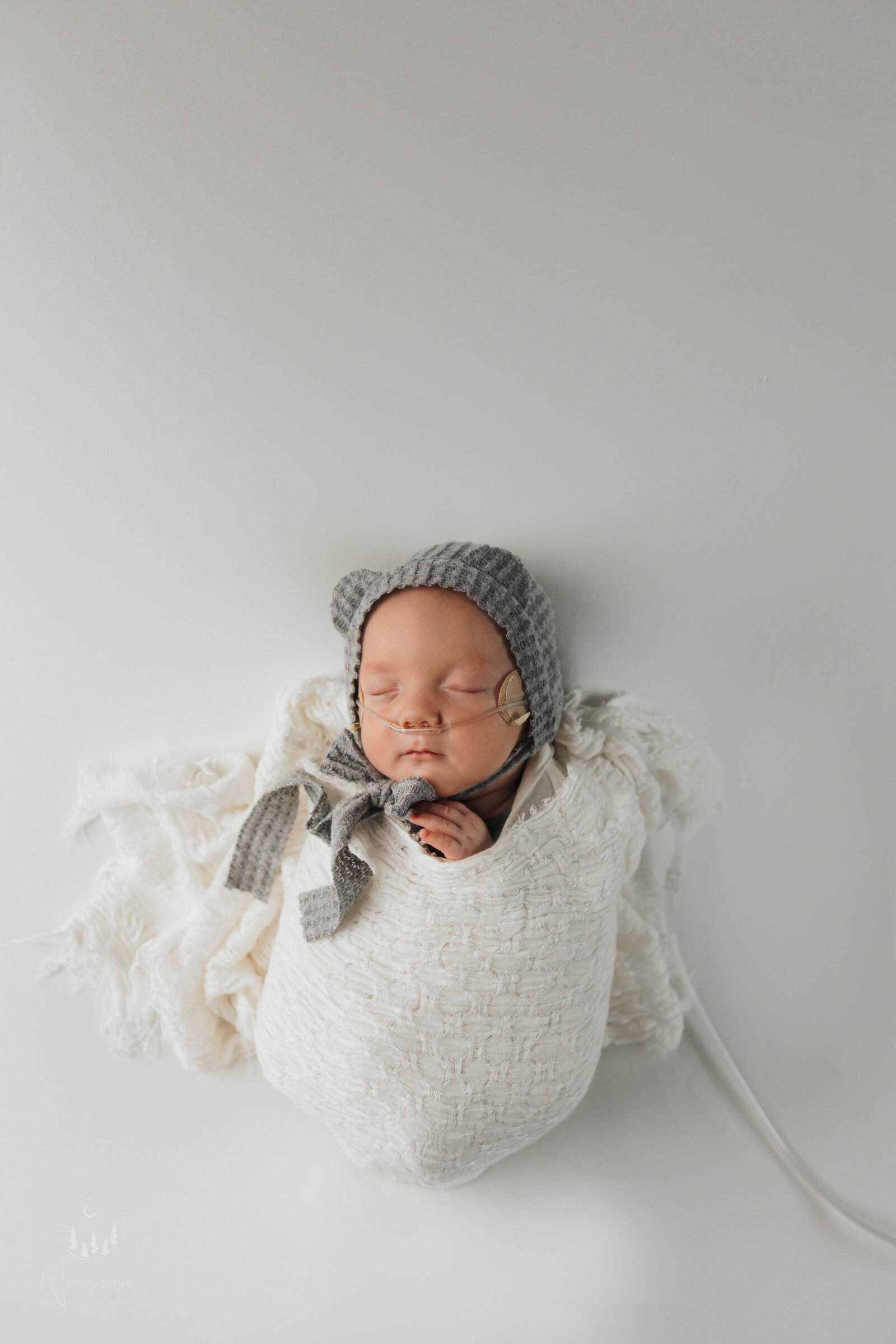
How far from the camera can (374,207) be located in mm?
1044

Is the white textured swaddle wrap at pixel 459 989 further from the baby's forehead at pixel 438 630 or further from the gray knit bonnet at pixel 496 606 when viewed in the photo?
the baby's forehead at pixel 438 630

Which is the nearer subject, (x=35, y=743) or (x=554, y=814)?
(x=554, y=814)

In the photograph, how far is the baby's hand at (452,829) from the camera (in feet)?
3.09

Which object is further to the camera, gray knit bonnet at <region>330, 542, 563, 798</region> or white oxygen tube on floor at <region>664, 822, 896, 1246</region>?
white oxygen tube on floor at <region>664, 822, 896, 1246</region>

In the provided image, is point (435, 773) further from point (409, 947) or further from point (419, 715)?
point (409, 947)

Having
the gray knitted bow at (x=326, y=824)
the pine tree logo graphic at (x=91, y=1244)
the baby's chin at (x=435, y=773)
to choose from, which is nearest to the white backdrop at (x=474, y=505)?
the pine tree logo graphic at (x=91, y=1244)

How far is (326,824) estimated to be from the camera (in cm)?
102

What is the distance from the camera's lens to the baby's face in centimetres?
94

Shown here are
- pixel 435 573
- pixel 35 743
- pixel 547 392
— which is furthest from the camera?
pixel 35 743

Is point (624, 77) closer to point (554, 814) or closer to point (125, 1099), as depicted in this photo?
point (554, 814)

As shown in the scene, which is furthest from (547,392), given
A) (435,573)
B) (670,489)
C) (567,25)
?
(567,25)

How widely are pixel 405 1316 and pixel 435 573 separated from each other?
2.78 ft

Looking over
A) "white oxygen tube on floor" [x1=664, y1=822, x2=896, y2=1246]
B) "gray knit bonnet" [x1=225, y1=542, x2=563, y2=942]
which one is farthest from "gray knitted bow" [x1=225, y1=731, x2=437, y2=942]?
"white oxygen tube on floor" [x1=664, y1=822, x2=896, y2=1246]

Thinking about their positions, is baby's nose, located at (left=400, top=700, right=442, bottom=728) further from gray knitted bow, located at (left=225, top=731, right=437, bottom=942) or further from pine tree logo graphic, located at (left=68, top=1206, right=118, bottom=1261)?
pine tree logo graphic, located at (left=68, top=1206, right=118, bottom=1261)
